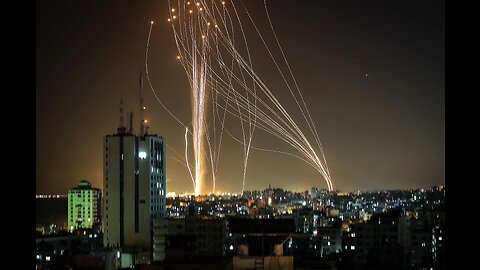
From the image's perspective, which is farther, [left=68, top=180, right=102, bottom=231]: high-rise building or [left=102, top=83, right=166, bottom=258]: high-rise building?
[left=68, top=180, right=102, bottom=231]: high-rise building

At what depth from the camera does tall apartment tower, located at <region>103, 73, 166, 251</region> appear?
13.0m

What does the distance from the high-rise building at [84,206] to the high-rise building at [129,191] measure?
34.3ft

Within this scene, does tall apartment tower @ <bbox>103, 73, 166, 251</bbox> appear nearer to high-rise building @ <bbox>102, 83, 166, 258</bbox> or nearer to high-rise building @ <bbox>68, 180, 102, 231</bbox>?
high-rise building @ <bbox>102, 83, 166, 258</bbox>

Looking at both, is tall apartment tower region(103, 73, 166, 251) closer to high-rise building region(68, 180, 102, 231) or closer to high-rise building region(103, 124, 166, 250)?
high-rise building region(103, 124, 166, 250)

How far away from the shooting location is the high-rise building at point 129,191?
42.7 feet

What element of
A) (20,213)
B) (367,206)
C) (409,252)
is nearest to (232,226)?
(20,213)

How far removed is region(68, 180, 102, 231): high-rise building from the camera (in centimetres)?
2339

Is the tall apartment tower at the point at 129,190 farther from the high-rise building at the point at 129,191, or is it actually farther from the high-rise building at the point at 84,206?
the high-rise building at the point at 84,206

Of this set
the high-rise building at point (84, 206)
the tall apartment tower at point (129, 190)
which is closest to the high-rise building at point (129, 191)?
the tall apartment tower at point (129, 190)

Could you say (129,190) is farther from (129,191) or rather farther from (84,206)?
(84,206)

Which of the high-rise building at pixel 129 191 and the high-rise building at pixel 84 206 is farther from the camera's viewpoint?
the high-rise building at pixel 84 206

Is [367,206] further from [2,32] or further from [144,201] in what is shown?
[2,32]

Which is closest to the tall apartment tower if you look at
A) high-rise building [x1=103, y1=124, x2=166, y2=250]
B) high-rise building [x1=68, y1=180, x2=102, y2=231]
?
high-rise building [x1=103, y1=124, x2=166, y2=250]
